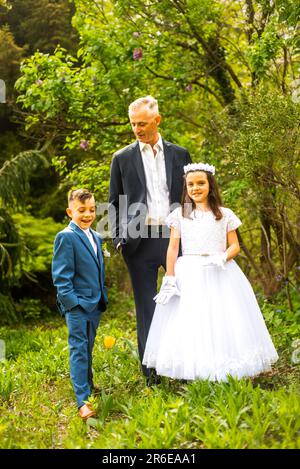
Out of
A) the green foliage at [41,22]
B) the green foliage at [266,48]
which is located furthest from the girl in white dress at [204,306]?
the green foliage at [41,22]

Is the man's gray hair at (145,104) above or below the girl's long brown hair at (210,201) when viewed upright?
above

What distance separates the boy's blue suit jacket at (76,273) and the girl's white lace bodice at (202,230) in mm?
664

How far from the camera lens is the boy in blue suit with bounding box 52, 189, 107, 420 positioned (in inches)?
158

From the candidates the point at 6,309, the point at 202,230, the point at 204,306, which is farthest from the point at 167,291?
the point at 6,309

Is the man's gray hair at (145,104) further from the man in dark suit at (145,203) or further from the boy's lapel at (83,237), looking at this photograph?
the boy's lapel at (83,237)

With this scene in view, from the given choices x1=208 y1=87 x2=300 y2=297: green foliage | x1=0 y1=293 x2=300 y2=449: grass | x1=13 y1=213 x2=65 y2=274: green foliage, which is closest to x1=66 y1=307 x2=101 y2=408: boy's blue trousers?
x1=0 y1=293 x2=300 y2=449: grass

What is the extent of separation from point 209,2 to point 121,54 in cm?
119

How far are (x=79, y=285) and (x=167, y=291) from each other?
637mm

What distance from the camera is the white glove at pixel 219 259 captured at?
4.09 meters

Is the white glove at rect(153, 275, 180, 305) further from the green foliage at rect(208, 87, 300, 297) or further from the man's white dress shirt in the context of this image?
the green foliage at rect(208, 87, 300, 297)

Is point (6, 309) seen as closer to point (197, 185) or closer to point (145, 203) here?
point (145, 203)

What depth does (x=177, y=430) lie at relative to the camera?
10.3 ft

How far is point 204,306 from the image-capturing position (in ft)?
13.4
